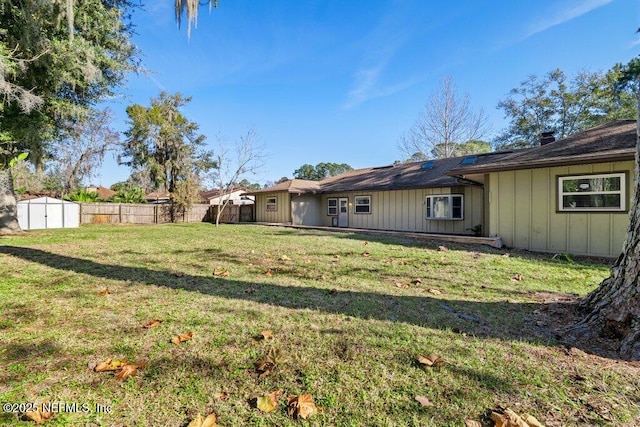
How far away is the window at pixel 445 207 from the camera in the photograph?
1216 cm

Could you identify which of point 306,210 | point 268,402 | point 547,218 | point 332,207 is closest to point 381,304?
point 268,402

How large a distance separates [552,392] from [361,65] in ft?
56.8

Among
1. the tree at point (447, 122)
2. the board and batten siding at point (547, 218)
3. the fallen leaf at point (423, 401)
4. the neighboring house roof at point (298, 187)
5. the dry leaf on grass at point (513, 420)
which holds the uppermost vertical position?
the tree at point (447, 122)

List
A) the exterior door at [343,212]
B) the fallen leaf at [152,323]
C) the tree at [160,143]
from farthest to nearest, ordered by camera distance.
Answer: the tree at [160,143]
the exterior door at [343,212]
the fallen leaf at [152,323]

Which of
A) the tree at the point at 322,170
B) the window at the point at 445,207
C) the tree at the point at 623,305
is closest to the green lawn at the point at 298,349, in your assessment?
the tree at the point at 623,305

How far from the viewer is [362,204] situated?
15445 mm

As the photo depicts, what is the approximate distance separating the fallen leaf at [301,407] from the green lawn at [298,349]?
4 cm

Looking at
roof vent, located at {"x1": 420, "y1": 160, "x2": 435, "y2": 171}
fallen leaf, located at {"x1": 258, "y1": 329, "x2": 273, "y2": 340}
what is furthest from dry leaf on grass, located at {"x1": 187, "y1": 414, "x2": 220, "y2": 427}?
roof vent, located at {"x1": 420, "y1": 160, "x2": 435, "y2": 171}

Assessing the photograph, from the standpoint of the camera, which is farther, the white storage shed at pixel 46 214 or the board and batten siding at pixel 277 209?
the board and batten siding at pixel 277 209

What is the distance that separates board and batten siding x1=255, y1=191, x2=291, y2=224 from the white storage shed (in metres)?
9.56

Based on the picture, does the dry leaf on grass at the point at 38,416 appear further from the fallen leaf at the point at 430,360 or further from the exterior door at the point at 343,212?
the exterior door at the point at 343,212

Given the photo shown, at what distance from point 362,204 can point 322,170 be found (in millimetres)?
41544

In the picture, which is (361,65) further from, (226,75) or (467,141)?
(467,141)

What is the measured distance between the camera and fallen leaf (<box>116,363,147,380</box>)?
1827mm
